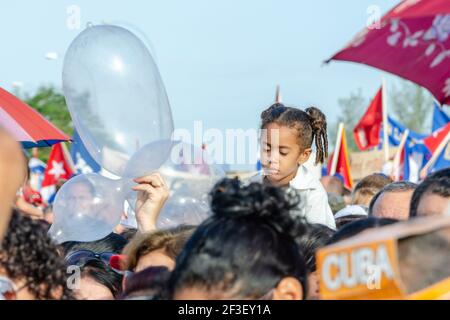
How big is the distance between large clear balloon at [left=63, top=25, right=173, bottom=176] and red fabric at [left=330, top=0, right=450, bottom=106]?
864mm

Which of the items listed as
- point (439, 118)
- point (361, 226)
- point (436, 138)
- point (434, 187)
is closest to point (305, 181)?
point (434, 187)

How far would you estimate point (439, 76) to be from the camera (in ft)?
13.7

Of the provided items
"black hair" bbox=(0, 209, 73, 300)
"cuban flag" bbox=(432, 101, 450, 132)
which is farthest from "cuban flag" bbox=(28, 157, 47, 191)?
"black hair" bbox=(0, 209, 73, 300)

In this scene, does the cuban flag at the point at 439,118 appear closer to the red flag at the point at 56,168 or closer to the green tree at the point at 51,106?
the red flag at the point at 56,168

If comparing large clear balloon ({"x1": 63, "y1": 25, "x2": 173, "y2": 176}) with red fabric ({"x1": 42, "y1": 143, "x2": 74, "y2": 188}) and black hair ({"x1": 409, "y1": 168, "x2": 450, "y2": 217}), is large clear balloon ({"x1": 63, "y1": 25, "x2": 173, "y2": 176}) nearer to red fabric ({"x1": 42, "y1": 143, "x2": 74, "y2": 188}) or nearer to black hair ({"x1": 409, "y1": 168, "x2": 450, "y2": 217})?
black hair ({"x1": 409, "y1": 168, "x2": 450, "y2": 217})

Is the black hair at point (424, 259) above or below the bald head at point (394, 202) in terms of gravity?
above

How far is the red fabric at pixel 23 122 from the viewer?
5.00m

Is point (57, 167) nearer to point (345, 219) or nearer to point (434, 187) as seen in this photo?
point (345, 219)

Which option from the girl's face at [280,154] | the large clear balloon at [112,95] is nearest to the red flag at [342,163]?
the girl's face at [280,154]

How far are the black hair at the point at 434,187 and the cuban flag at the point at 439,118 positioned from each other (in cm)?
841

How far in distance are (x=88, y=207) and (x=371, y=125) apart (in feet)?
36.0
